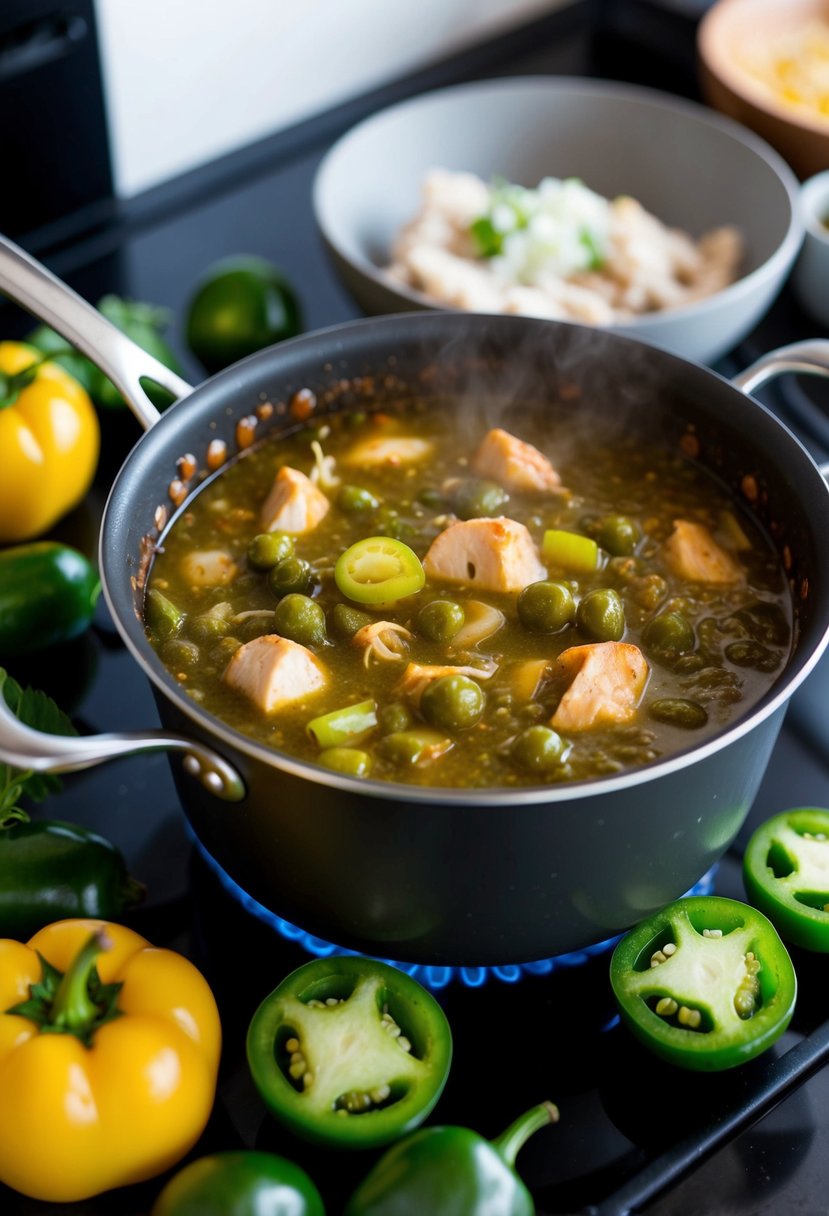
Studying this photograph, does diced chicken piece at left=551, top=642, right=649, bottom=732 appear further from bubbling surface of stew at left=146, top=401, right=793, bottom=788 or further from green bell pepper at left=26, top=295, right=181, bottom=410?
green bell pepper at left=26, top=295, right=181, bottom=410

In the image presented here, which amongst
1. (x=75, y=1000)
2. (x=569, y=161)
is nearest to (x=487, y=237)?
(x=569, y=161)

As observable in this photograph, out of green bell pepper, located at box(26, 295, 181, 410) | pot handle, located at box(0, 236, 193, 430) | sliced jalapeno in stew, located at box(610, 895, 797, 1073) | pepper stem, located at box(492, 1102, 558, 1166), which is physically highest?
pot handle, located at box(0, 236, 193, 430)

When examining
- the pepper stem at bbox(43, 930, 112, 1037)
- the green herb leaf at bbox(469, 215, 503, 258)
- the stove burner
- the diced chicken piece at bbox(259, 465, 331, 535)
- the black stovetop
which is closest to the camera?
the pepper stem at bbox(43, 930, 112, 1037)

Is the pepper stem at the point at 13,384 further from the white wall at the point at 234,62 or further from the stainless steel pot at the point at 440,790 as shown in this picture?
the white wall at the point at 234,62

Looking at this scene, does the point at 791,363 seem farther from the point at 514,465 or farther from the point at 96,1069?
the point at 96,1069

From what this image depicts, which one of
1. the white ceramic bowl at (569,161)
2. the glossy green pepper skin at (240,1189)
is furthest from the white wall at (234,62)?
the glossy green pepper skin at (240,1189)

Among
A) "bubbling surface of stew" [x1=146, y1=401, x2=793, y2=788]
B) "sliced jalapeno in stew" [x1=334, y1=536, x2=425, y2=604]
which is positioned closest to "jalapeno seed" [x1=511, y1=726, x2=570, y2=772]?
"bubbling surface of stew" [x1=146, y1=401, x2=793, y2=788]

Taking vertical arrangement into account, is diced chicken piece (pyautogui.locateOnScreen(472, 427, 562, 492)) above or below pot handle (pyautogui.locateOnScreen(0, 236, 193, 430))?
below

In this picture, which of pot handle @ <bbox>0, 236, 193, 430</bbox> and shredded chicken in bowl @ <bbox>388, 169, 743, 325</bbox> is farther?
shredded chicken in bowl @ <bbox>388, 169, 743, 325</bbox>

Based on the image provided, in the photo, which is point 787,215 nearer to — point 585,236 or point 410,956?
point 585,236
